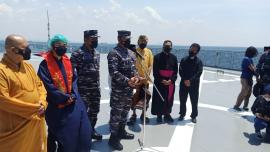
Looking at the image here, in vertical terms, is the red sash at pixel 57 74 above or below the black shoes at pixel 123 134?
above

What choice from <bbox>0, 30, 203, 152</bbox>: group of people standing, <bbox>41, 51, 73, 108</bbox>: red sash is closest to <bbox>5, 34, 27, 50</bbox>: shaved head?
<bbox>0, 30, 203, 152</bbox>: group of people standing

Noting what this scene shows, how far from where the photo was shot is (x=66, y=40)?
13.1 feet

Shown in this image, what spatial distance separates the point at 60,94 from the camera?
12.4ft

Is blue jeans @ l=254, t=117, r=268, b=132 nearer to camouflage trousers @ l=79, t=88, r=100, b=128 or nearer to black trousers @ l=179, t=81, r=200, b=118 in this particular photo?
black trousers @ l=179, t=81, r=200, b=118

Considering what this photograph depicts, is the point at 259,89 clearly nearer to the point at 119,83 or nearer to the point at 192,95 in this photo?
the point at 192,95

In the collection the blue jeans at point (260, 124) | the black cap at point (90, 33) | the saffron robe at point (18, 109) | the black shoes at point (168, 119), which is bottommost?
the black shoes at point (168, 119)

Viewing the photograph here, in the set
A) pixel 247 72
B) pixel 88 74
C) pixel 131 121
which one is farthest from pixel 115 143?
pixel 247 72

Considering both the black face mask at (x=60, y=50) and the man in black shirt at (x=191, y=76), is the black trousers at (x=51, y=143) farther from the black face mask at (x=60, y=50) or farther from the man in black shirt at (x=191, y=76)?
the man in black shirt at (x=191, y=76)

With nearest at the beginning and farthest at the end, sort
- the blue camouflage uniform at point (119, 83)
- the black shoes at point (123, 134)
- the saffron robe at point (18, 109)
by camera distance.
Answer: the saffron robe at point (18, 109) → the blue camouflage uniform at point (119, 83) → the black shoes at point (123, 134)

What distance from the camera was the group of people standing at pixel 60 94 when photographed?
3188mm

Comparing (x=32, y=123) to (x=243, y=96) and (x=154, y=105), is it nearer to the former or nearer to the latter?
(x=154, y=105)

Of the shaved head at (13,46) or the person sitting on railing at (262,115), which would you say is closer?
the shaved head at (13,46)

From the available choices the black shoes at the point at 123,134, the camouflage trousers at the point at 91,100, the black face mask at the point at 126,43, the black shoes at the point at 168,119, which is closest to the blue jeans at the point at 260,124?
the black shoes at the point at 168,119

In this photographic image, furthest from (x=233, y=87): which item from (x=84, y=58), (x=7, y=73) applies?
(x=7, y=73)
